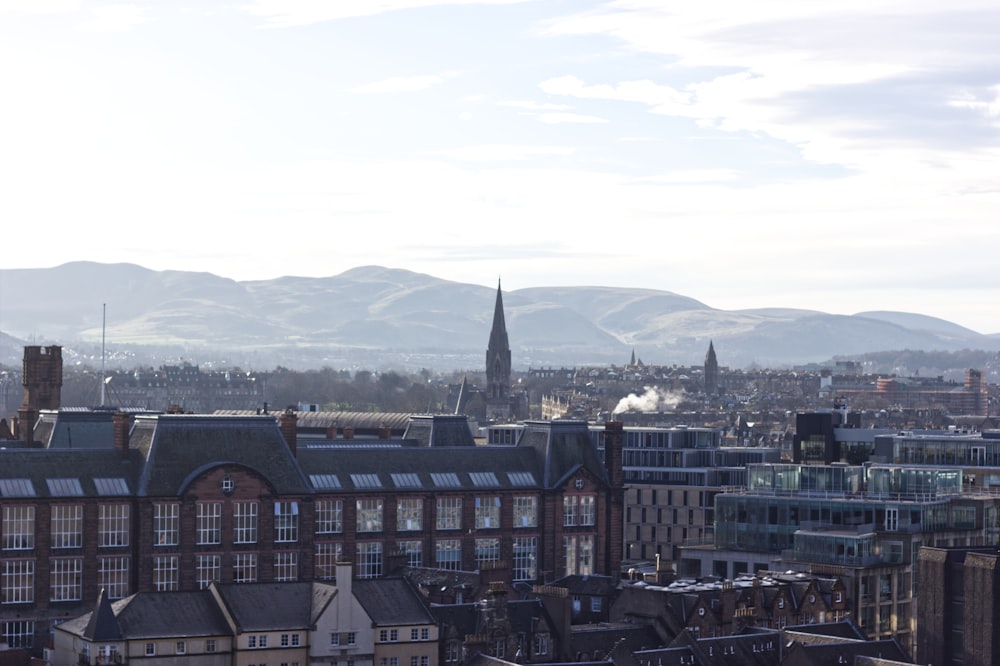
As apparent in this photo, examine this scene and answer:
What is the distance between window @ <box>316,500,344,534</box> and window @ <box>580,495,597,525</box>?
23.2 meters

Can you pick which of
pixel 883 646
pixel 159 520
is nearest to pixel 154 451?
pixel 159 520

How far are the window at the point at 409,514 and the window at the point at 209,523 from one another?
17.1 metres

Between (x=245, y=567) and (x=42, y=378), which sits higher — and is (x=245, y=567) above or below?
below

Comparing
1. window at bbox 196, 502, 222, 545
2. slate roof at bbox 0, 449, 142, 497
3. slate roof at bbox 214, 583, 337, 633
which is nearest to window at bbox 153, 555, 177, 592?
window at bbox 196, 502, 222, 545

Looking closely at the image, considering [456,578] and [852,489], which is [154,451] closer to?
[456,578]

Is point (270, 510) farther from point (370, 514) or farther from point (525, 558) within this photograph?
point (525, 558)

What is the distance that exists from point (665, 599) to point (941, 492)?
44.6 m

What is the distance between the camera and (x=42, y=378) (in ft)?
618

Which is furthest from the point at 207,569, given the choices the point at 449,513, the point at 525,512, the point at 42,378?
the point at 42,378

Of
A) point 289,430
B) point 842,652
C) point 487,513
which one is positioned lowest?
point 842,652

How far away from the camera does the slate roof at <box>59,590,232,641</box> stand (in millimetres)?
117812

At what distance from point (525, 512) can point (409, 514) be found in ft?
36.6

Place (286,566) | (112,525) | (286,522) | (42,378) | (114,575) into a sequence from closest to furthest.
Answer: (114,575)
(112,525)
(286,566)
(286,522)
(42,378)

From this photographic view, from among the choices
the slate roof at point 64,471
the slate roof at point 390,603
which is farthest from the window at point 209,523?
the slate roof at point 390,603
